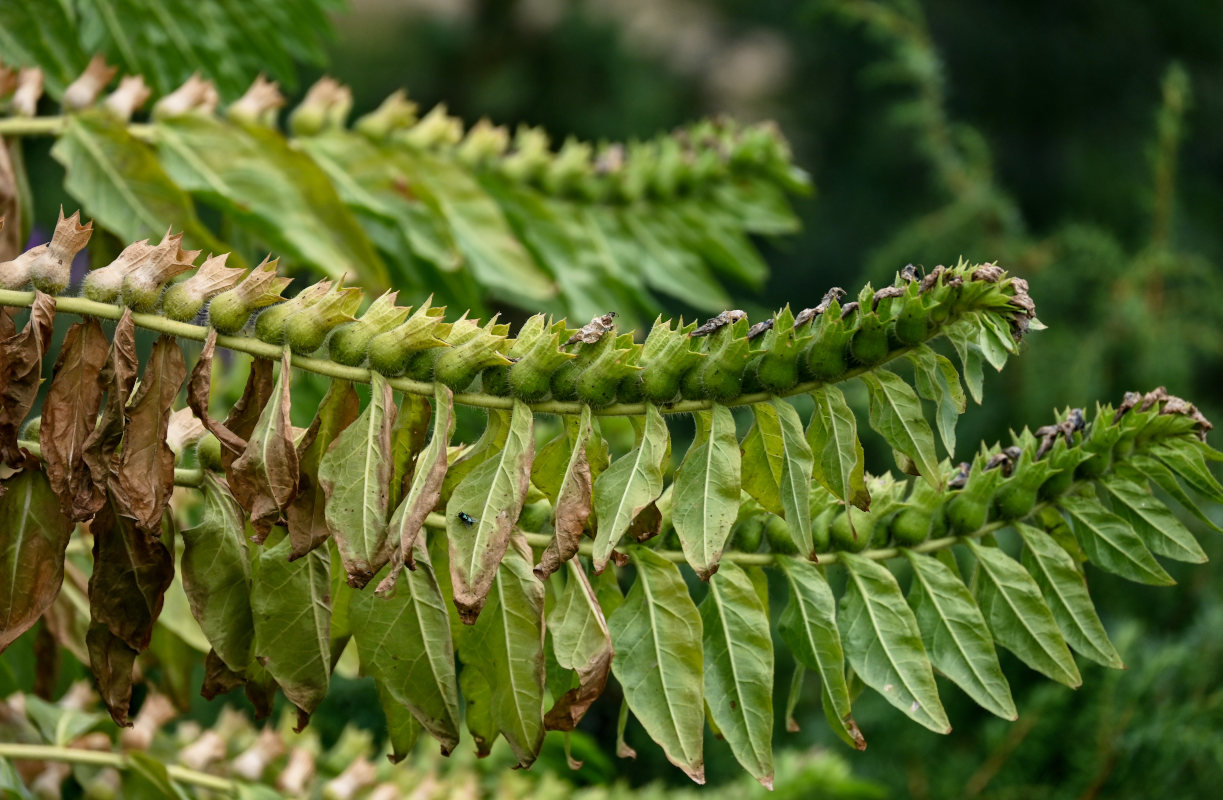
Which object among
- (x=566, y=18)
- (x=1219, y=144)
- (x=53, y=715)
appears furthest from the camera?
(x=566, y=18)

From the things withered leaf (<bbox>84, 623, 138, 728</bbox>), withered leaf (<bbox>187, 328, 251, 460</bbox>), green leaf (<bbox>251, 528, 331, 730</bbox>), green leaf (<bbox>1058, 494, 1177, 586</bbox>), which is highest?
withered leaf (<bbox>187, 328, 251, 460</bbox>)

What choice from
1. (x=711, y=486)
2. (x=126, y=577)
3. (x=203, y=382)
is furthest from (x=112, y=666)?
(x=711, y=486)

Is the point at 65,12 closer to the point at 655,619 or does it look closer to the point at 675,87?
the point at 655,619

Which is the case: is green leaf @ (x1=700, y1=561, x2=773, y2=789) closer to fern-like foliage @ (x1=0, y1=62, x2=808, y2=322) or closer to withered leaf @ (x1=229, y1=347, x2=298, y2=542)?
withered leaf @ (x1=229, y1=347, x2=298, y2=542)

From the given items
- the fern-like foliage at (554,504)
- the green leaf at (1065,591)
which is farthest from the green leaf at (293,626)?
the green leaf at (1065,591)

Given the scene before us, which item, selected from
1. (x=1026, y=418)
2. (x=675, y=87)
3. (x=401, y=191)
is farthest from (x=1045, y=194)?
(x=401, y=191)

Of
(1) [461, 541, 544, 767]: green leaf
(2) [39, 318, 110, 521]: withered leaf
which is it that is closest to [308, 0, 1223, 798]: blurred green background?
(1) [461, 541, 544, 767]: green leaf

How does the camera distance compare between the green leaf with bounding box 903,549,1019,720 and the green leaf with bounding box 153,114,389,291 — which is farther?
the green leaf with bounding box 153,114,389,291
